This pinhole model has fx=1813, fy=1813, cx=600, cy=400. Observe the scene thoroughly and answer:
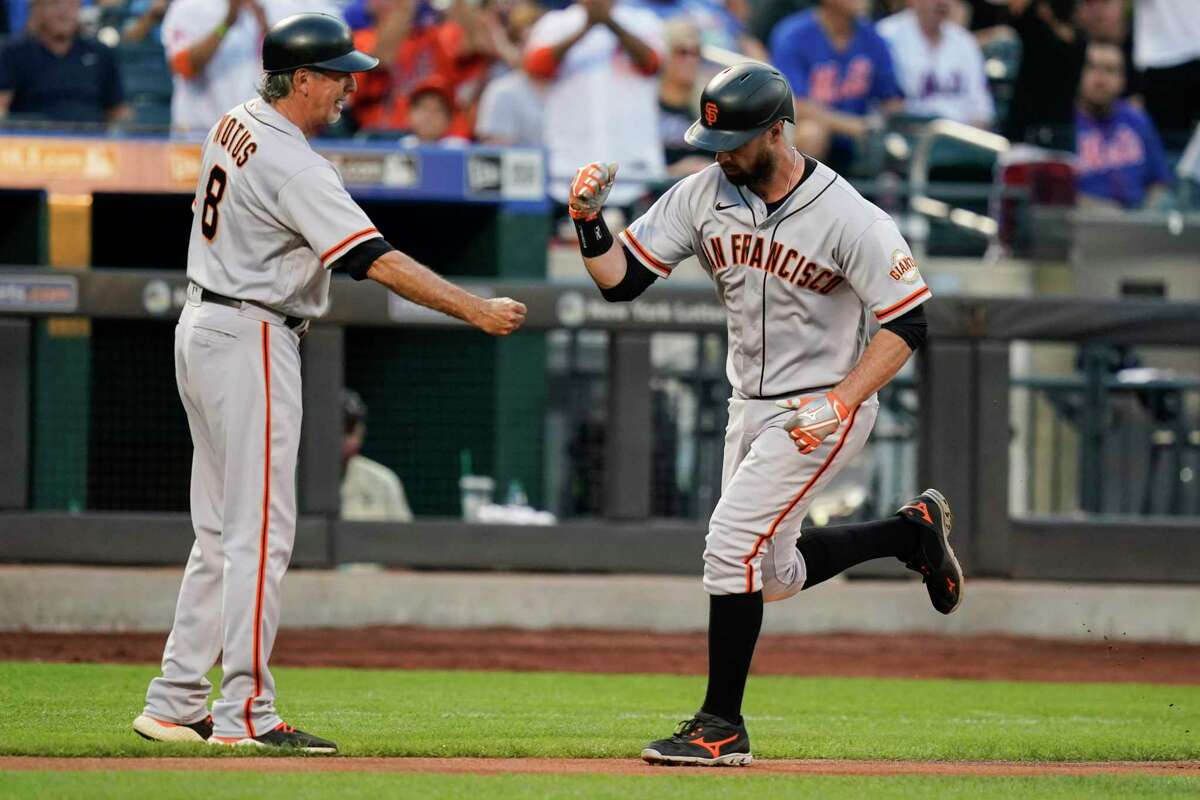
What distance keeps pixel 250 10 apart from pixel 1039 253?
5.50 meters

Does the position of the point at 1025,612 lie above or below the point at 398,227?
below

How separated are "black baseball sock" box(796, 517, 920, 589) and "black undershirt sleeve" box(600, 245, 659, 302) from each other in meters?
0.96

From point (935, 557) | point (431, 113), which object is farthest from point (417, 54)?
point (935, 557)

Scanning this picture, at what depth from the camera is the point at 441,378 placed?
973cm

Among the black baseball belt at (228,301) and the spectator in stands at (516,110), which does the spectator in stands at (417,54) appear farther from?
the black baseball belt at (228,301)

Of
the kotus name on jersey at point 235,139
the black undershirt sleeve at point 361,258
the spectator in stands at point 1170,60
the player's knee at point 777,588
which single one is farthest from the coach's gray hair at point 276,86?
the spectator in stands at point 1170,60

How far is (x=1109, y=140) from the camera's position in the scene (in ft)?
44.6

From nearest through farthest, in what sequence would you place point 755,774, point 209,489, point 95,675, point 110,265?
point 755,774
point 209,489
point 95,675
point 110,265

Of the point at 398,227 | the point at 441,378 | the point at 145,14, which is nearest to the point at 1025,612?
the point at 441,378

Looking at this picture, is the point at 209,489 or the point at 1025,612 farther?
the point at 1025,612

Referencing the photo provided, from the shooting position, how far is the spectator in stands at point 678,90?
490 inches

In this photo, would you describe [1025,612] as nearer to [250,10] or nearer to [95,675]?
[95,675]

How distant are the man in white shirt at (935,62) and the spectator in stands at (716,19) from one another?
1.01 m

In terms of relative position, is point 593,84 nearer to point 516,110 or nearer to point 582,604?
point 516,110
